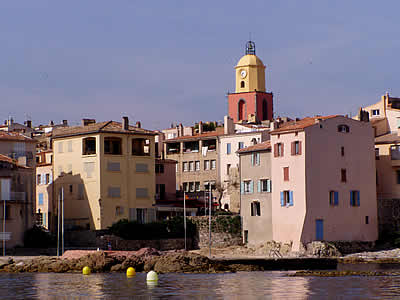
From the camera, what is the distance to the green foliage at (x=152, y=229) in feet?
285

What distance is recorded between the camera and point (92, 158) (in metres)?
93.3

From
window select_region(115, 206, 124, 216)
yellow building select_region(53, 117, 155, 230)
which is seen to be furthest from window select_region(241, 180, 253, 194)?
window select_region(115, 206, 124, 216)

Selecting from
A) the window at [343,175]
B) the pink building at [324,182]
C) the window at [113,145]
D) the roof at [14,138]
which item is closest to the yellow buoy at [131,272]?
the pink building at [324,182]

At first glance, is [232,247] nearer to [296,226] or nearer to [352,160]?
[296,226]

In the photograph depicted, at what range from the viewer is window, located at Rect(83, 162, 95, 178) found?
9306 centimetres

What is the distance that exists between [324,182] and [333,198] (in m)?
1.62

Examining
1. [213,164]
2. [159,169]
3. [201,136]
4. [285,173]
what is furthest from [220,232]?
[201,136]

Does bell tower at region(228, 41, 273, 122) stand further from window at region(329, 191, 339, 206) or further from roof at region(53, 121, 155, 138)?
window at region(329, 191, 339, 206)

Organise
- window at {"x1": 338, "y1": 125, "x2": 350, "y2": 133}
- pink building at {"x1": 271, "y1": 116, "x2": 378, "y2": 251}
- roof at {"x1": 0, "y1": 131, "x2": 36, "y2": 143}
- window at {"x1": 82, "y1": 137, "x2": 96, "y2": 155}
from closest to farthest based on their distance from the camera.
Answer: pink building at {"x1": 271, "y1": 116, "x2": 378, "y2": 251} < window at {"x1": 338, "y1": 125, "x2": 350, "y2": 133} < roof at {"x1": 0, "y1": 131, "x2": 36, "y2": 143} < window at {"x1": 82, "y1": 137, "x2": 96, "y2": 155}

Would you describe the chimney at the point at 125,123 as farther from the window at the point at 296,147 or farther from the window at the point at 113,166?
the window at the point at 296,147

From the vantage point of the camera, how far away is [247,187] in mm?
89750

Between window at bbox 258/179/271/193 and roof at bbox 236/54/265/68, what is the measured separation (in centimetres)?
4331

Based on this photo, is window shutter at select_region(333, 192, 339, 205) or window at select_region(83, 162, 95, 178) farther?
window at select_region(83, 162, 95, 178)

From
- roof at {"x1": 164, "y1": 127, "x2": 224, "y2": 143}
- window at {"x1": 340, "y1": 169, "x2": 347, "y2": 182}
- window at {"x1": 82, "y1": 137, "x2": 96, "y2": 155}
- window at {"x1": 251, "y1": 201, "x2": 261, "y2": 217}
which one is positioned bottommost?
window at {"x1": 251, "y1": 201, "x2": 261, "y2": 217}
